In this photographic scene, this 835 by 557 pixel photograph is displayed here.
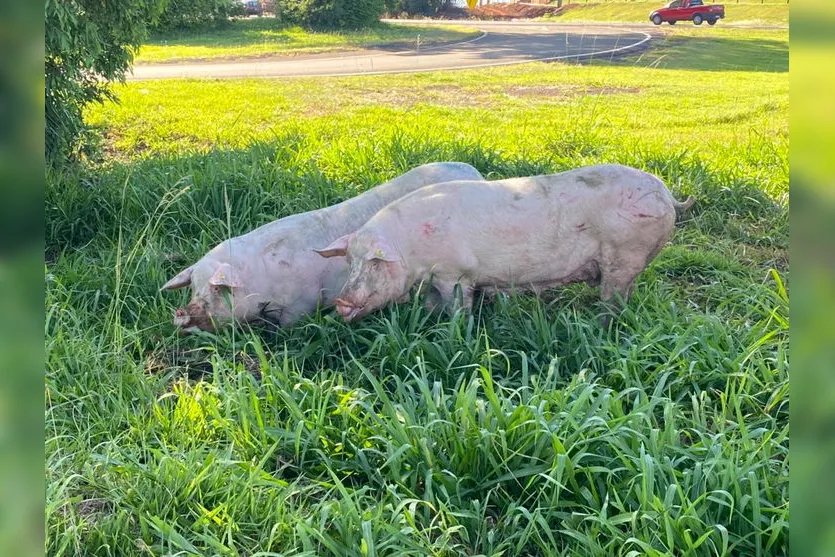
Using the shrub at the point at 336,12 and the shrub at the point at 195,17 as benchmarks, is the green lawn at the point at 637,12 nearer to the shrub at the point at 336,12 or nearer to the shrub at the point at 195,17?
the shrub at the point at 336,12

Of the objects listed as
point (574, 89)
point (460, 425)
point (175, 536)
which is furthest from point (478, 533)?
point (574, 89)

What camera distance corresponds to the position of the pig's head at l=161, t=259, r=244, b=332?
4062 mm

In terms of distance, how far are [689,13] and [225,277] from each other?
25.0 meters

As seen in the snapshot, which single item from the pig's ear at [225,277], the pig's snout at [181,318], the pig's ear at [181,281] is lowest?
the pig's snout at [181,318]

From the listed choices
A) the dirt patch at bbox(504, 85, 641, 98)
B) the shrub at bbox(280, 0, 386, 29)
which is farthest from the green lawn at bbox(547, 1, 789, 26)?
the dirt patch at bbox(504, 85, 641, 98)

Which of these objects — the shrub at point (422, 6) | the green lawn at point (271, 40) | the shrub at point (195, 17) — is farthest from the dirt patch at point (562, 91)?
the shrub at point (422, 6)

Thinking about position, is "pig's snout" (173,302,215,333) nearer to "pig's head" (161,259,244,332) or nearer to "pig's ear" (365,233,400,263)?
"pig's head" (161,259,244,332)

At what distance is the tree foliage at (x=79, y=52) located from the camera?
6312 millimetres

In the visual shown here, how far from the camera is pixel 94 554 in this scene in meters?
2.38

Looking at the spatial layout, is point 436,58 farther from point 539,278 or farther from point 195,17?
point 539,278

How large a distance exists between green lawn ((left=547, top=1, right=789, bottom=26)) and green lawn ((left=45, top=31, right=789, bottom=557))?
67.7 ft

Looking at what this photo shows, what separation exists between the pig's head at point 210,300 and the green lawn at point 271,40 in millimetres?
15181

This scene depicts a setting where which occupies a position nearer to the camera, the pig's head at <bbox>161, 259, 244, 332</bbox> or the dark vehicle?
the pig's head at <bbox>161, 259, 244, 332</bbox>
